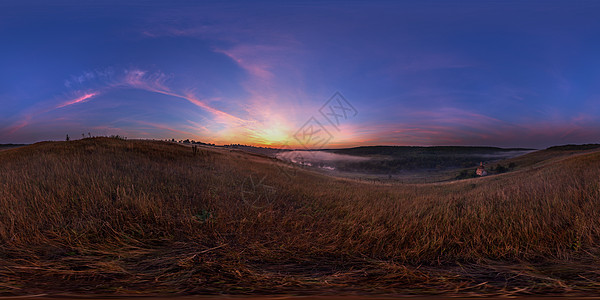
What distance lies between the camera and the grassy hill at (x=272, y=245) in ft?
5.90

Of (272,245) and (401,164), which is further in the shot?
(401,164)

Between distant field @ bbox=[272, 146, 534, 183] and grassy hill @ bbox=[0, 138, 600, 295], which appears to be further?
distant field @ bbox=[272, 146, 534, 183]

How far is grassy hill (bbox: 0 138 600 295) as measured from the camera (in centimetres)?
180

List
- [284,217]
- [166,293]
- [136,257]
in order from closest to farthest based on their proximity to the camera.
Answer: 1. [166,293]
2. [136,257]
3. [284,217]

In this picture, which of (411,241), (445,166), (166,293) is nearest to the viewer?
(166,293)

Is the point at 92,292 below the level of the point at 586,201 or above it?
below

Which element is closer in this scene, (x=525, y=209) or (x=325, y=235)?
(x=325, y=235)

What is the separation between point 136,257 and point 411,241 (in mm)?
2940

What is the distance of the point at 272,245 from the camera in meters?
2.49

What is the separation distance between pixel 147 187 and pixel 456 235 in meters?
4.68

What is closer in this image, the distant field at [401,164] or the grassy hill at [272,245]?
the grassy hill at [272,245]

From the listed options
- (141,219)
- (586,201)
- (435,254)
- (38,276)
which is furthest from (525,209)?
(38,276)

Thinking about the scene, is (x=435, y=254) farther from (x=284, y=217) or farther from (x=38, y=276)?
(x=38, y=276)

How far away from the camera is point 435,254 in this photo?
2.49m
